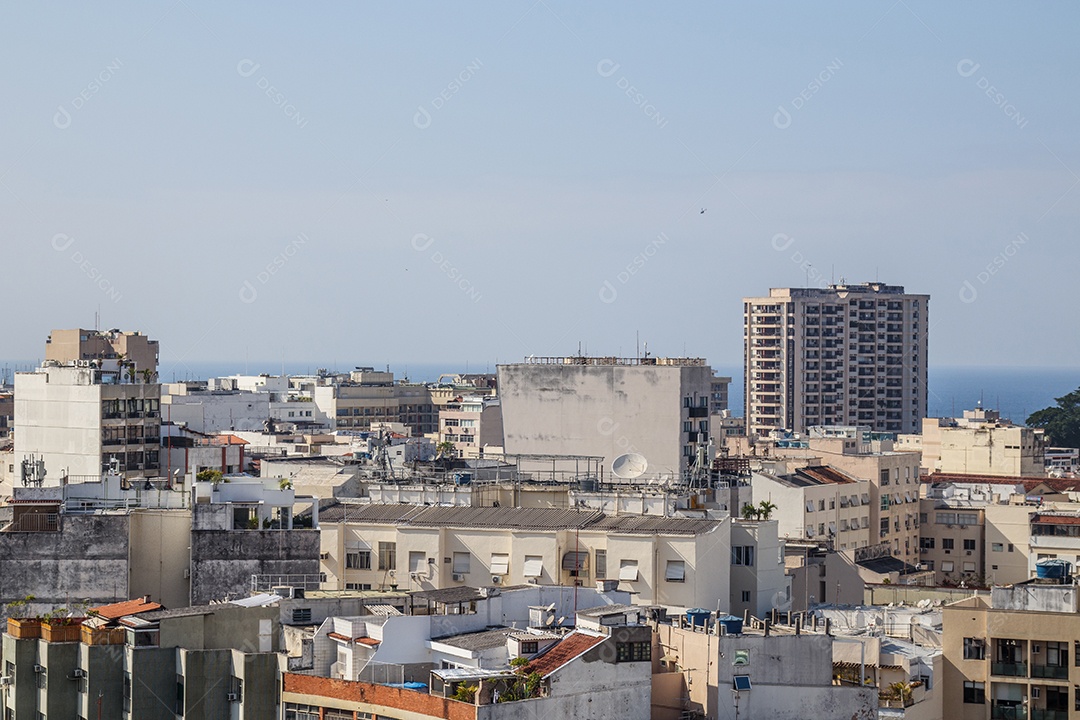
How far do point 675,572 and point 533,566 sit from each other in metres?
3.90

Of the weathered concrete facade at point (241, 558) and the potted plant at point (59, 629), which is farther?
the weathered concrete facade at point (241, 558)

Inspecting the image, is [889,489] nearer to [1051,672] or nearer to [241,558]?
[1051,672]

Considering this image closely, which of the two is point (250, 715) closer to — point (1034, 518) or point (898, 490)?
point (1034, 518)

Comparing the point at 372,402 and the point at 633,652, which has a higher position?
the point at 372,402

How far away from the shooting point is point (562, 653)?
1415 inches

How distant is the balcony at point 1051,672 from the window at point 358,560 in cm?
1930

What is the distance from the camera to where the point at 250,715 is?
3719cm

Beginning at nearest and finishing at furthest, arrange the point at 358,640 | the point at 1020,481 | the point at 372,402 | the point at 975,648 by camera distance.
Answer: the point at 358,640, the point at 975,648, the point at 1020,481, the point at 372,402

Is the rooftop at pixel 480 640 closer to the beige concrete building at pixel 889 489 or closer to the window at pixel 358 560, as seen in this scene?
the window at pixel 358 560

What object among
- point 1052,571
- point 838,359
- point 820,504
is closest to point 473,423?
point 838,359

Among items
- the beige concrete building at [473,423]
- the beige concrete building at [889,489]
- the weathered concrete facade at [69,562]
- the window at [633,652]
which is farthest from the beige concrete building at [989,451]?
the window at [633,652]

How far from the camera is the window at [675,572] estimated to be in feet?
164

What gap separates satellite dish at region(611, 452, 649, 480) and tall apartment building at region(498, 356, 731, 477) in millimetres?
776

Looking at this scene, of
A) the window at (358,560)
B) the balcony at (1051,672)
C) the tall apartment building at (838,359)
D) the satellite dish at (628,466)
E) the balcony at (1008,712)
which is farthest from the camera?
the tall apartment building at (838,359)
